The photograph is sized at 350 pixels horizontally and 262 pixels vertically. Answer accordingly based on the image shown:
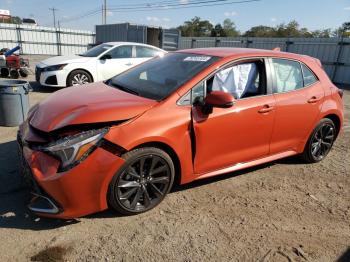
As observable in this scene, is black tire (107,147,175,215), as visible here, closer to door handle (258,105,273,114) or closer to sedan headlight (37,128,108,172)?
sedan headlight (37,128,108,172)

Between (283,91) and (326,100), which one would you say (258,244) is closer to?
(283,91)

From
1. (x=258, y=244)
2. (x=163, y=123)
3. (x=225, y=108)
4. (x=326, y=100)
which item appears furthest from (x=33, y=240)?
(x=326, y=100)

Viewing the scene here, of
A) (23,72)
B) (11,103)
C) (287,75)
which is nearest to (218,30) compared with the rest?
(23,72)

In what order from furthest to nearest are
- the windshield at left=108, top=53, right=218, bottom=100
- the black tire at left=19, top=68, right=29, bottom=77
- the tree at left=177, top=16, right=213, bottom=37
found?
the tree at left=177, top=16, right=213, bottom=37, the black tire at left=19, top=68, right=29, bottom=77, the windshield at left=108, top=53, right=218, bottom=100

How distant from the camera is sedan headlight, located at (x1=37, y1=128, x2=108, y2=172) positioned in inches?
109

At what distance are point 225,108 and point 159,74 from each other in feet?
3.08

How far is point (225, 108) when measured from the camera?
3.54m

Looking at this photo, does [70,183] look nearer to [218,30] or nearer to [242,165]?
[242,165]

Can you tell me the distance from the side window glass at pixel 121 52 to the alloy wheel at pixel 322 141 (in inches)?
271

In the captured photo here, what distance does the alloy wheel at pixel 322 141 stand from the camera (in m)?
4.78

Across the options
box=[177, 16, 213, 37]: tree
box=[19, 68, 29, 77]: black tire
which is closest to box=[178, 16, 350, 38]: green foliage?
box=[177, 16, 213, 37]: tree

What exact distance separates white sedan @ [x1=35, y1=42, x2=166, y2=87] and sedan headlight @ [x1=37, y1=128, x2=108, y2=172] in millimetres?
6851

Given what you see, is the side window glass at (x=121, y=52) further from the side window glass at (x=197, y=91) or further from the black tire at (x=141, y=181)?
the black tire at (x=141, y=181)

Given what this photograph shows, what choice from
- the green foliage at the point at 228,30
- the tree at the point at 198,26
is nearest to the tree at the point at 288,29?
the green foliage at the point at 228,30
